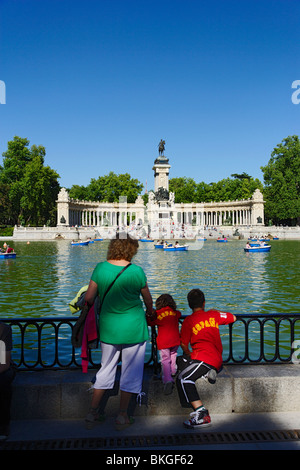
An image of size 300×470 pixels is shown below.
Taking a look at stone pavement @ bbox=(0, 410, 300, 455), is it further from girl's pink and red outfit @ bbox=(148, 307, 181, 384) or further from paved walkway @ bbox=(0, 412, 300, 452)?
girl's pink and red outfit @ bbox=(148, 307, 181, 384)

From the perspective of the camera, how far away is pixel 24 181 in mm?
75875

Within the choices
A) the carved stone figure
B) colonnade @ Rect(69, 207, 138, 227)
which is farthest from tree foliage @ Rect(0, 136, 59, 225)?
the carved stone figure

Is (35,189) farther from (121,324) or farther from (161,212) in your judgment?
(121,324)

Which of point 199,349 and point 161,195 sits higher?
point 161,195

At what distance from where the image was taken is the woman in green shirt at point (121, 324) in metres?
4.63

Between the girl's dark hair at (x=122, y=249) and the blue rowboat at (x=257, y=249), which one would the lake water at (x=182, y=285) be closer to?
the girl's dark hair at (x=122, y=249)

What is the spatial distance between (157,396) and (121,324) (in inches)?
47.3

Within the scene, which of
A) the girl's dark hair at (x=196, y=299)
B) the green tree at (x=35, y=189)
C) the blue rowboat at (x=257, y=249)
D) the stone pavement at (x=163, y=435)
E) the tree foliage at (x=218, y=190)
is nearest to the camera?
the stone pavement at (x=163, y=435)

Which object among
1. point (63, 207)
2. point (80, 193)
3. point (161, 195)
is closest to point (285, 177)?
point (161, 195)

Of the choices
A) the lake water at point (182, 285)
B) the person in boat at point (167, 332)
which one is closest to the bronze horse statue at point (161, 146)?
the lake water at point (182, 285)

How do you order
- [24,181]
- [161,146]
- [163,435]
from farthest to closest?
[161,146]
[24,181]
[163,435]

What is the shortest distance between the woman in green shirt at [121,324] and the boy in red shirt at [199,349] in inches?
23.8
